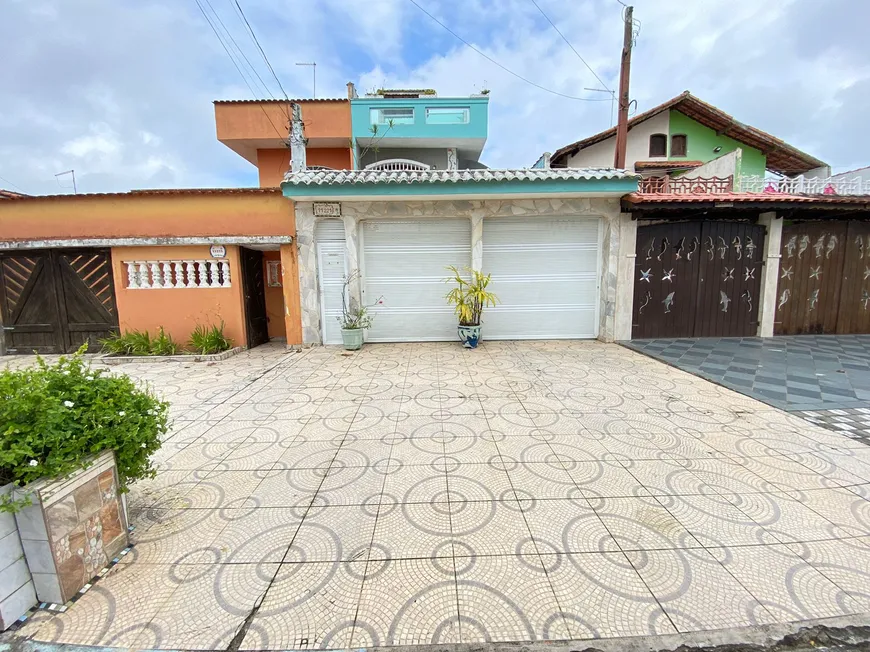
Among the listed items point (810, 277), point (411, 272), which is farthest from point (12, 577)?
point (810, 277)

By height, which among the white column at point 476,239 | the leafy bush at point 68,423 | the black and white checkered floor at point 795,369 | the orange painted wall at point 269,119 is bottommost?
the black and white checkered floor at point 795,369

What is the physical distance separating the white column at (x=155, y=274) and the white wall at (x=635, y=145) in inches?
622

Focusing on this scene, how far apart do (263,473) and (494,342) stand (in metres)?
5.28

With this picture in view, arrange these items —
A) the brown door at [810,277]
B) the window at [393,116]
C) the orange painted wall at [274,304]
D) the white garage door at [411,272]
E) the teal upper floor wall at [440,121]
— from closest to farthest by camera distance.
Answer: the white garage door at [411,272], the brown door at [810,277], the orange painted wall at [274,304], the window at [393,116], the teal upper floor wall at [440,121]

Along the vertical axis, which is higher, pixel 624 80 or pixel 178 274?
pixel 624 80

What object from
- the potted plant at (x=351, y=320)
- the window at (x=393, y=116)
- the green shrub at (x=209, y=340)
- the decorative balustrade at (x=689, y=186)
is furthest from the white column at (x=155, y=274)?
the decorative balustrade at (x=689, y=186)

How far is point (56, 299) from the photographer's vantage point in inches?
262

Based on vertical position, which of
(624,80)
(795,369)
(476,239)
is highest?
(624,80)

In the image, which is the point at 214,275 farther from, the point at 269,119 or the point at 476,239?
the point at 269,119

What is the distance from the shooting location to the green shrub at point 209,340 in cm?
643

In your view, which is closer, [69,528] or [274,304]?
[69,528]

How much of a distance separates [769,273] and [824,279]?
4.36ft

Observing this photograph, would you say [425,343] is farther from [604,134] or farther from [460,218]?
[604,134]

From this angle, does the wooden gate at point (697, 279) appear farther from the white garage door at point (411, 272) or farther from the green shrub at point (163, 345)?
the green shrub at point (163, 345)
